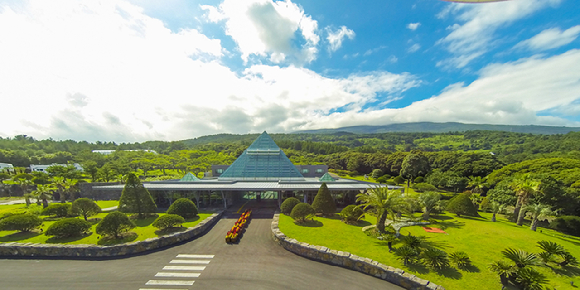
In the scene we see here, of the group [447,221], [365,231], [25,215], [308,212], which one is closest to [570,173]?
[447,221]

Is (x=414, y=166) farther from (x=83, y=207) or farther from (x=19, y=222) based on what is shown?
(x=19, y=222)

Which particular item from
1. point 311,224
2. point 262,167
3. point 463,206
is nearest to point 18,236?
point 311,224

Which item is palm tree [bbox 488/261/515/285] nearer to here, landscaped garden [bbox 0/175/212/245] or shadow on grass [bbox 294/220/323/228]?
shadow on grass [bbox 294/220/323/228]

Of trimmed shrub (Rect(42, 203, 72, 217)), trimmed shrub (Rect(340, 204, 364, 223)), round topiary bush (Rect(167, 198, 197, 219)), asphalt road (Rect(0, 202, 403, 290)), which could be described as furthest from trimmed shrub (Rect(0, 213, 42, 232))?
trimmed shrub (Rect(340, 204, 364, 223))

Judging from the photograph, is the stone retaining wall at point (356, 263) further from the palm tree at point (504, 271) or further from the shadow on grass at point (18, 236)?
the shadow on grass at point (18, 236)

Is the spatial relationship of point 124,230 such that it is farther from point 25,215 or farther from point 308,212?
point 308,212

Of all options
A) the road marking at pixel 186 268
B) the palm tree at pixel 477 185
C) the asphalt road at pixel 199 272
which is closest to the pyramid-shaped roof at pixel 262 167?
the asphalt road at pixel 199 272
